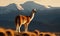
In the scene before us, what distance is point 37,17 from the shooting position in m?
11.4

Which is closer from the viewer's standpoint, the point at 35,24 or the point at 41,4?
the point at 35,24

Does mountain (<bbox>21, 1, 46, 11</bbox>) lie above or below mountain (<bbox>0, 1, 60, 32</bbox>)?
above

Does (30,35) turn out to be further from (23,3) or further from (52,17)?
(23,3)

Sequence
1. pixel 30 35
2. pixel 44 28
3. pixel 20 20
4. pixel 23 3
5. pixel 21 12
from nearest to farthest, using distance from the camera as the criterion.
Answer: pixel 30 35 → pixel 20 20 → pixel 44 28 → pixel 21 12 → pixel 23 3

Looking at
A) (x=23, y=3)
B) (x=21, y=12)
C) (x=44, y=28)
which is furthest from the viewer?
(x=23, y=3)

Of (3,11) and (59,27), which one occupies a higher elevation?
(3,11)

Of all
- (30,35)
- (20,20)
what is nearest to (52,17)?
(20,20)

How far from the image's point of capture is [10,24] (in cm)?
1111

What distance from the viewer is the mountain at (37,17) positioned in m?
10.9

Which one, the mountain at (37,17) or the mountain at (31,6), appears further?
the mountain at (31,6)

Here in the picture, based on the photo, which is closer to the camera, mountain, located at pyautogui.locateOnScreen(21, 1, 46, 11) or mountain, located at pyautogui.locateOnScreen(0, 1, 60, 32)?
mountain, located at pyautogui.locateOnScreen(0, 1, 60, 32)

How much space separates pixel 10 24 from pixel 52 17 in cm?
202

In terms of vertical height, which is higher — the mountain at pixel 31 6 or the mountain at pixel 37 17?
the mountain at pixel 31 6

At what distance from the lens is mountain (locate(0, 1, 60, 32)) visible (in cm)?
1091
